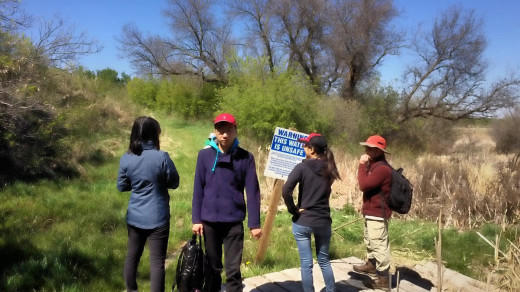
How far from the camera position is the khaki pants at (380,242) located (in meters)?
3.78

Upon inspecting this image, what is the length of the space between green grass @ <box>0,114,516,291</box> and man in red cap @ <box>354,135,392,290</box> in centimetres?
117

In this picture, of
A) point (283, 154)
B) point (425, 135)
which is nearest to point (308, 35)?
point (425, 135)

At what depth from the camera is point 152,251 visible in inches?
120

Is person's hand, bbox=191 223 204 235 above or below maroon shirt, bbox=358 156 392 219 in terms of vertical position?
below

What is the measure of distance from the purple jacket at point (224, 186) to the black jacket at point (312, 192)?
345 mm

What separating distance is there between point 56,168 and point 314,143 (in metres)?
8.50

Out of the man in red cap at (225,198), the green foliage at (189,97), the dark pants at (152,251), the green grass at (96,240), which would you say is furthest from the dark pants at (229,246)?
the green foliage at (189,97)

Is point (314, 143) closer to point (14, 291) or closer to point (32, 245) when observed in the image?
point (14, 291)

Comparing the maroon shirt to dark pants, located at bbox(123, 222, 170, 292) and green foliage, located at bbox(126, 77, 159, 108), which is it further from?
green foliage, located at bbox(126, 77, 159, 108)

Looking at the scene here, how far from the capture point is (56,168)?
9.48 metres

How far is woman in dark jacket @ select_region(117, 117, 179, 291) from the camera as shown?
296cm

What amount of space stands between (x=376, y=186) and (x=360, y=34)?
77.8 ft

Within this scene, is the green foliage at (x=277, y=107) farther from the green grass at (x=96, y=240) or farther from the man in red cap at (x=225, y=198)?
the man in red cap at (x=225, y=198)

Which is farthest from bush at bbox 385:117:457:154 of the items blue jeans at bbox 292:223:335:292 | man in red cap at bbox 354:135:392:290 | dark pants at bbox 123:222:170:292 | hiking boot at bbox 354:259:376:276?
dark pants at bbox 123:222:170:292
